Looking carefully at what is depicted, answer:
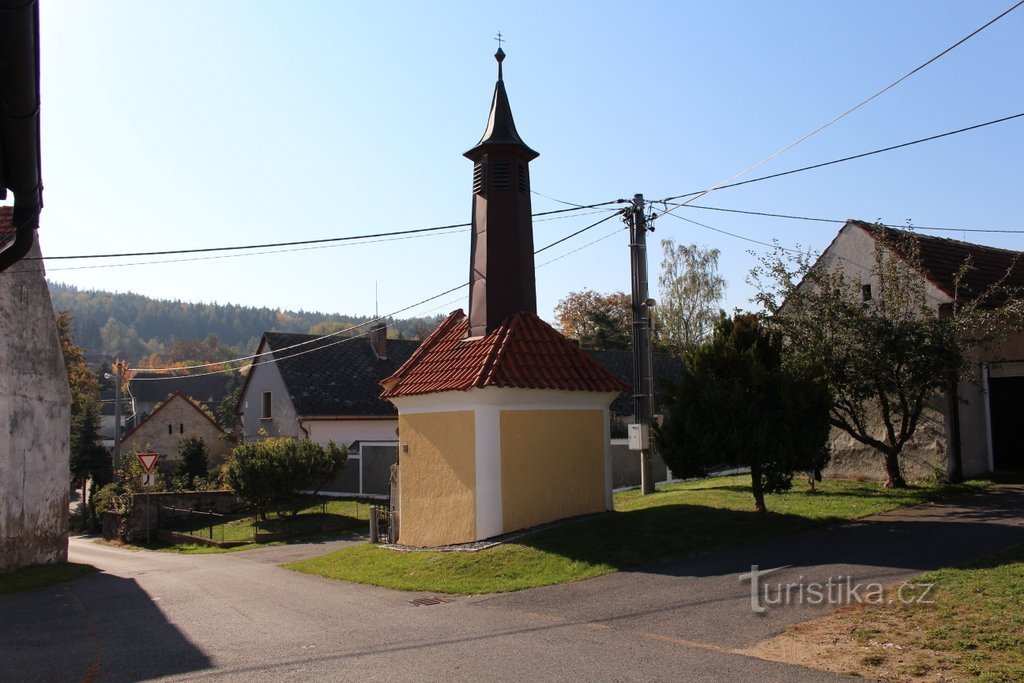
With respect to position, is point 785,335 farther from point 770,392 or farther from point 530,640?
point 530,640

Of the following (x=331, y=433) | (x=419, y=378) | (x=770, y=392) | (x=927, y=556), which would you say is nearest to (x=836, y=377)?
(x=770, y=392)

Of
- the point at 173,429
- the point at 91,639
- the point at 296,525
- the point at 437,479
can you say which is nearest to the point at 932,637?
the point at 91,639

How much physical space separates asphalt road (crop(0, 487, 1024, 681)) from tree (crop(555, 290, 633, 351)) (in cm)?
3899

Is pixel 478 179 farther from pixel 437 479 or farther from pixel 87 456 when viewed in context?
pixel 87 456

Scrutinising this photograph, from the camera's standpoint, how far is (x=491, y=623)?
32.6 ft

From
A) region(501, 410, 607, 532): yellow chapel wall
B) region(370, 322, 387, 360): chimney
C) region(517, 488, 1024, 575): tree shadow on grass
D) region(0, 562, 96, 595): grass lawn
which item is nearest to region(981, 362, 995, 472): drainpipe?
region(517, 488, 1024, 575): tree shadow on grass

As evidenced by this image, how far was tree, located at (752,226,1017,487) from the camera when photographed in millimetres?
16422

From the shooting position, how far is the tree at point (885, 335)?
16422mm

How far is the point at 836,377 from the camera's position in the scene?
17172mm

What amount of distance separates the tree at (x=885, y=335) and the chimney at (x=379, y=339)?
26032 mm

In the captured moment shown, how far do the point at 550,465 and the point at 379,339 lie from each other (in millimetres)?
27388

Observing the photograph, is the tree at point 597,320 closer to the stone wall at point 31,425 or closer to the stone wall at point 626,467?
the stone wall at point 626,467

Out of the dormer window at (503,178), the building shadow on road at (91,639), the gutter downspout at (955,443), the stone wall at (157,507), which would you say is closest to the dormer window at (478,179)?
the dormer window at (503,178)

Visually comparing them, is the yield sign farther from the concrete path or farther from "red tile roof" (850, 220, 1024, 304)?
"red tile roof" (850, 220, 1024, 304)
